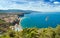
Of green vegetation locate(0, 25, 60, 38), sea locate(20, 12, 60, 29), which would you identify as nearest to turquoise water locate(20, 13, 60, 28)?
sea locate(20, 12, 60, 29)

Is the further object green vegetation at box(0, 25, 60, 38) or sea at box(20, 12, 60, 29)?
sea at box(20, 12, 60, 29)

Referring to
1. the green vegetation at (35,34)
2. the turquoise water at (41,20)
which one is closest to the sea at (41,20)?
the turquoise water at (41,20)

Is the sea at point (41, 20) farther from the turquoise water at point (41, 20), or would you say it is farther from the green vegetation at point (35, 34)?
the green vegetation at point (35, 34)

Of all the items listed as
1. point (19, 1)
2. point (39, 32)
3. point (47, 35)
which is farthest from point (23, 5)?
point (47, 35)

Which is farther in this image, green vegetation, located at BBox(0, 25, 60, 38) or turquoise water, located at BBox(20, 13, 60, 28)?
turquoise water, located at BBox(20, 13, 60, 28)

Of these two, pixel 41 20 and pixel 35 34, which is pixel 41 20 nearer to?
pixel 41 20

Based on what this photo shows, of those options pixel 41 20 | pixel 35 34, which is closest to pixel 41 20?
pixel 41 20

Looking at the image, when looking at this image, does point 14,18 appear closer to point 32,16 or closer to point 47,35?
point 32,16

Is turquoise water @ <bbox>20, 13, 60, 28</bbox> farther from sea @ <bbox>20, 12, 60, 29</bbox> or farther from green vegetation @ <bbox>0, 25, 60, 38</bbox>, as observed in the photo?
green vegetation @ <bbox>0, 25, 60, 38</bbox>
